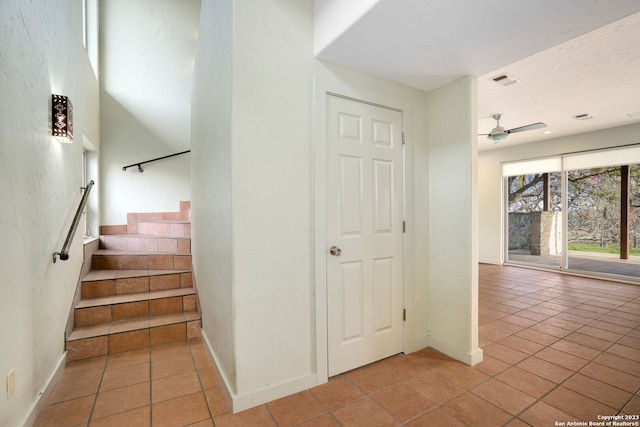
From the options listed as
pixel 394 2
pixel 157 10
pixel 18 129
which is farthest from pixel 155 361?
pixel 157 10

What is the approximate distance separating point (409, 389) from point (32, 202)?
2783mm

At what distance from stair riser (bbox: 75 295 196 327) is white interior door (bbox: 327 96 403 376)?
1.78 meters

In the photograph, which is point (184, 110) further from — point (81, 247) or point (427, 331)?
point (427, 331)

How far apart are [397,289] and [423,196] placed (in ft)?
2.87

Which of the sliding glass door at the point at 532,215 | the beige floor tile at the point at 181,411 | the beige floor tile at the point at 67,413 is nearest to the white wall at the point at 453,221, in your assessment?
the beige floor tile at the point at 181,411

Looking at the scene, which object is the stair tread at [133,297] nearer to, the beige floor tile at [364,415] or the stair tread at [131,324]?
the stair tread at [131,324]

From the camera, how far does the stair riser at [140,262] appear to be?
3393 millimetres

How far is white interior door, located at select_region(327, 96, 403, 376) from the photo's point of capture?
7.13ft

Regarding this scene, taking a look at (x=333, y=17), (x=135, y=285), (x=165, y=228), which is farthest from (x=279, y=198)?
(x=165, y=228)

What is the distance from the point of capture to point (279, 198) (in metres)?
1.94

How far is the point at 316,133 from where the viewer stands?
81.1 inches

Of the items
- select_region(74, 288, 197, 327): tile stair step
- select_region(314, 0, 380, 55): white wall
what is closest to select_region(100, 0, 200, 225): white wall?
select_region(74, 288, 197, 327): tile stair step

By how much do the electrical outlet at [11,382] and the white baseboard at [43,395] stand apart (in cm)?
24

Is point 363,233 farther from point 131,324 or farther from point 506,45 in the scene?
point 131,324
